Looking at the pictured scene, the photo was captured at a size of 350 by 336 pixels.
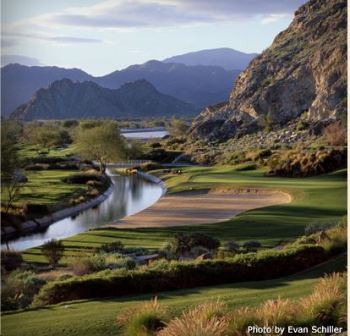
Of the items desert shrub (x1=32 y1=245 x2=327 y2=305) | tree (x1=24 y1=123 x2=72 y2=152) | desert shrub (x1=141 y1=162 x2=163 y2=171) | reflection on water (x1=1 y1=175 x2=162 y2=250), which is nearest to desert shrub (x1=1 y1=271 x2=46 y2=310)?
desert shrub (x1=32 y1=245 x2=327 y2=305)

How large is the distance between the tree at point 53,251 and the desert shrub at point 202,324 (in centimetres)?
967

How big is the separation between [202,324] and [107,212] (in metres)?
21.8

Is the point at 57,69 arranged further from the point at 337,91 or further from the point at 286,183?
the point at 337,91

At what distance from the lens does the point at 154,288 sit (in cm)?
982

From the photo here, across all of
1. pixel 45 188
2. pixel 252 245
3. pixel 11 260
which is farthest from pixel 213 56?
pixel 45 188

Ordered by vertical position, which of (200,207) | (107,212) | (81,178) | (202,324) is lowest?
(107,212)

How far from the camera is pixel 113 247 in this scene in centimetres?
1614

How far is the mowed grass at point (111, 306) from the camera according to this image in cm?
783

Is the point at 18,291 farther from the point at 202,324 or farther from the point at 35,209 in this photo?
the point at 35,209

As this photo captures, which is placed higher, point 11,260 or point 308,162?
point 308,162

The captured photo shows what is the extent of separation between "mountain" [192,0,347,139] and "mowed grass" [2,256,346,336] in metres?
39.7

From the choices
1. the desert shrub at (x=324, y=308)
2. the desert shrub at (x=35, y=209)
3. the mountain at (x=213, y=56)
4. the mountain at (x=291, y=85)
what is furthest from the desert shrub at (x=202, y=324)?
the mountain at (x=291, y=85)

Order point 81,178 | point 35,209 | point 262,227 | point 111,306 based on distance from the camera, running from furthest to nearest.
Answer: point 81,178 → point 35,209 → point 262,227 → point 111,306

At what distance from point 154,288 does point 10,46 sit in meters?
4.50
